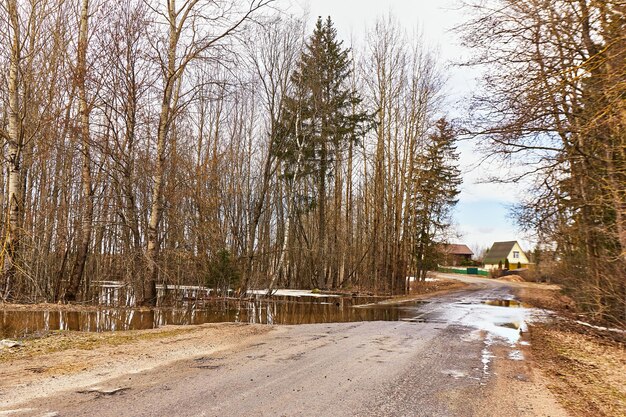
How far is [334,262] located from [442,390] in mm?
24243

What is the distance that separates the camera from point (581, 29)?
7.61m

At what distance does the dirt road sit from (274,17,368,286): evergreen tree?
16.6 metres

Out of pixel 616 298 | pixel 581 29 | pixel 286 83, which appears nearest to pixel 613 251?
pixel 616 298

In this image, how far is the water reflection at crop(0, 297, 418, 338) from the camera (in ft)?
34.1

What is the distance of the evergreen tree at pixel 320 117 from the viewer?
24.3 metres

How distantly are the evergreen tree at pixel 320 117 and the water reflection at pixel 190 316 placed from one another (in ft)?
31.9

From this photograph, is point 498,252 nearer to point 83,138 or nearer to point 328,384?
point 83,138

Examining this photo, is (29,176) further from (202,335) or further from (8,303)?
(202,335)

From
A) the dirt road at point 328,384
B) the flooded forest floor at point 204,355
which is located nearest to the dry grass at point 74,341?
the flooded forest floor at point 204,355

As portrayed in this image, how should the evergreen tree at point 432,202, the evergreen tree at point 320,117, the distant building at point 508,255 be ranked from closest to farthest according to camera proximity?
the evergreen tree at point 320,117, the evergreen tree at point 432,202, the distant building at point 508,255

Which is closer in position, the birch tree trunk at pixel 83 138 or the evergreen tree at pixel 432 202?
the birch tree trunk at pixel 83 138

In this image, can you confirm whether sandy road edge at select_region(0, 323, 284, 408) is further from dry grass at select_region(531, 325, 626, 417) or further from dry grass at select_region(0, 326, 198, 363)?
dry grass at select_region(531, 325, 626, 417)

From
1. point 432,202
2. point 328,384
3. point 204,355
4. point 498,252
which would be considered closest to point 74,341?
point 204,355

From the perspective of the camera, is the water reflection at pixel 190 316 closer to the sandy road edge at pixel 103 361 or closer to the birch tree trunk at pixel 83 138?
the sandy road edge at pixel 103 361
